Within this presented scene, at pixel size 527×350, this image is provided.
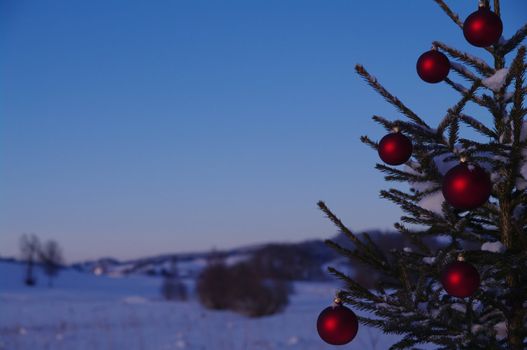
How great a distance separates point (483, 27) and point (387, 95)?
13.9 inches

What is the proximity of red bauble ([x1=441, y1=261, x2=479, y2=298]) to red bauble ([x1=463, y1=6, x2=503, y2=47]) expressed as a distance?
73cm

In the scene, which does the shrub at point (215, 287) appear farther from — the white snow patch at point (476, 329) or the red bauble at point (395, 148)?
the red bauble at point (395, 148)

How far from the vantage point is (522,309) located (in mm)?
1740

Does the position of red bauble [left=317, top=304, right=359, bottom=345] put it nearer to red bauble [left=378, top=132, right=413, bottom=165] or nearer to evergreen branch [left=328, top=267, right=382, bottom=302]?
evergreen branch [left=328, top=267, right=382, bottom=302]

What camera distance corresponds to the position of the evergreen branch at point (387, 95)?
5.13 feet

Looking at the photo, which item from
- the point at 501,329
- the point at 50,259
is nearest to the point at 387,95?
the point at 501,329

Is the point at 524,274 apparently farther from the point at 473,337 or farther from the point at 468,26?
the point at 468,26

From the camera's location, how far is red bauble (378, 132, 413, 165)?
1453 millimetres

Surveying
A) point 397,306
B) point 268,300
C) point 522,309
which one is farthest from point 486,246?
point 268,300

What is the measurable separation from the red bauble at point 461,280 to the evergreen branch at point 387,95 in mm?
578

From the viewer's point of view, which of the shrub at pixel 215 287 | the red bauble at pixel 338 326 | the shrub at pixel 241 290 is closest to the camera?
the red bauble at pixel 338 326

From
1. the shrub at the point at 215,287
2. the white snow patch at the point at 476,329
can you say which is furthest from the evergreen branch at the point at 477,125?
the shrub at the point at 215,287

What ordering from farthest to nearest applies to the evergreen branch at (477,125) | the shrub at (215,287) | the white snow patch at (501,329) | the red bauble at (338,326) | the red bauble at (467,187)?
the shrub at (215,287) → the white snow patch at (501,329) → the evergreen branch at (477,125) → the red bauble at (338,326) → the red bauble at (467,187)

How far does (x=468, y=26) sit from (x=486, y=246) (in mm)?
771
